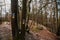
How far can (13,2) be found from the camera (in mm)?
5516

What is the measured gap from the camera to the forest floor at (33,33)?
6941 mm

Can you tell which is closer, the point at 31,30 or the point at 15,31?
the point at 15,31

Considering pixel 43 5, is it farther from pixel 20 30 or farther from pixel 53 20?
pixel 20 30

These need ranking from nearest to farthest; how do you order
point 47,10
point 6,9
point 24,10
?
1. point 24,10
2. point 6,9
3. point 47,10

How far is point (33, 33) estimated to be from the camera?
752 cm

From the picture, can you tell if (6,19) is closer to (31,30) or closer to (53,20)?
(31,30)

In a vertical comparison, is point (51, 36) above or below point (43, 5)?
below

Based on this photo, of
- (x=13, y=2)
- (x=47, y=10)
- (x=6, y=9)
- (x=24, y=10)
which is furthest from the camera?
(x=47, y=10)

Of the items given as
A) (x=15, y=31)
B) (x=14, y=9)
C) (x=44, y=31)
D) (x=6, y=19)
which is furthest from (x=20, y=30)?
(x=44, y=31)

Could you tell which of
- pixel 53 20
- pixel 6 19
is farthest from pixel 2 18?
pixel 53 20

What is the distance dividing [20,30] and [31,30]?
2034 mm

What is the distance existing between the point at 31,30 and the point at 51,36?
955 millimetres

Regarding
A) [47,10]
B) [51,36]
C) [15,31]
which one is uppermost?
[47,10]

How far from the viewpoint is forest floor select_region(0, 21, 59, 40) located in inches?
273
